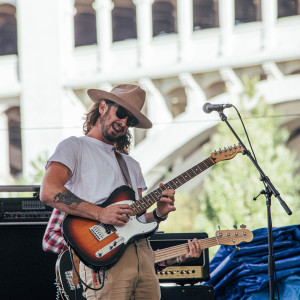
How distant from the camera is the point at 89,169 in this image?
3.99 metres

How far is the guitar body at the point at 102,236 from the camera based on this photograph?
3.85 metres

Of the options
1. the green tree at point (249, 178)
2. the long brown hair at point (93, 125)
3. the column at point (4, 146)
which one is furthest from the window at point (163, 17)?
the long brown hair at point (93, 125)

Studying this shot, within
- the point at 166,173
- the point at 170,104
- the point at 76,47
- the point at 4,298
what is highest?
the point at 76,47

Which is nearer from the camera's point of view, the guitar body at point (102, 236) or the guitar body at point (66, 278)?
the guitar body at point (102, 236)

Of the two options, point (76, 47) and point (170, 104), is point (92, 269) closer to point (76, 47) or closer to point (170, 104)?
point (170, 104)

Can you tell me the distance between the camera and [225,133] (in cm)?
1645

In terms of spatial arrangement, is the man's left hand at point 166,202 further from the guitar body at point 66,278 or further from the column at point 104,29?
the column at point 104,29

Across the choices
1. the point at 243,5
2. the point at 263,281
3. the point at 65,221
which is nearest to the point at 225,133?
the point at 243,5

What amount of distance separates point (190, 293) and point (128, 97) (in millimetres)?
1926

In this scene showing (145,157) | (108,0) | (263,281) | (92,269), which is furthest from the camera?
(108,0)

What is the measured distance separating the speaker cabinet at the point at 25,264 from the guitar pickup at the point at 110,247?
178cm

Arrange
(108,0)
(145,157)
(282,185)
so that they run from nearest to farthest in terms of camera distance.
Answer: (282,185) < (145,157) < (108,0)

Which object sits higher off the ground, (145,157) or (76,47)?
(76,47)

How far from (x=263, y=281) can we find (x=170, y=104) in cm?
1458
